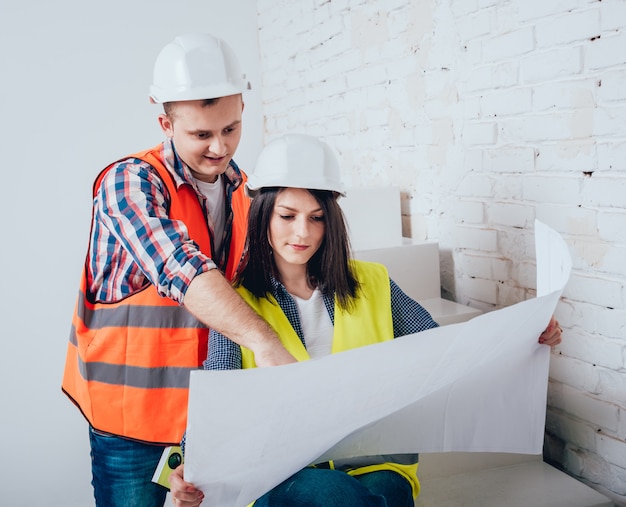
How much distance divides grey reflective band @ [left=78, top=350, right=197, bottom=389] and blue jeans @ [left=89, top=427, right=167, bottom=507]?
0.43 feet

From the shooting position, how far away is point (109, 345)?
150cm

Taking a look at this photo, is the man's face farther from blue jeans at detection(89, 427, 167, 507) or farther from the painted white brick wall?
the painted white brick wall

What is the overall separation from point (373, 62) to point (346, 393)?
6.27ft

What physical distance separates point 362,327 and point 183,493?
58 cm

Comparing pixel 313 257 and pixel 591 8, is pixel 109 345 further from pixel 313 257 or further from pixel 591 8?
pixel 591 8

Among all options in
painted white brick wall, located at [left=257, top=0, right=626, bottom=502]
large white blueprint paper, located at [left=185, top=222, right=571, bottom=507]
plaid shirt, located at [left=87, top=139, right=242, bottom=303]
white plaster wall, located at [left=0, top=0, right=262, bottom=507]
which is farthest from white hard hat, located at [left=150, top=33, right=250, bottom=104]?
white plaster wall, located at [left=0, top=0, right=262, bottom=507]

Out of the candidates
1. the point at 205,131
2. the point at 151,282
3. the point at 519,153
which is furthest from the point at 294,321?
the point at 519,153

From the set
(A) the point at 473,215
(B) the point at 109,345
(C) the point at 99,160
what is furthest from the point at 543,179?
(C) the point at 99,160

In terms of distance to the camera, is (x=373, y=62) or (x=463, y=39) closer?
(x=463, y=39)

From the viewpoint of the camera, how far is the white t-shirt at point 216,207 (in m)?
A: 1.58

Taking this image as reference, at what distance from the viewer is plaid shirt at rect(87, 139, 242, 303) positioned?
1.22 metres

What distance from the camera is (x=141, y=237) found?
50.4 inches

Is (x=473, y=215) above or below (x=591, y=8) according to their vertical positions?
below

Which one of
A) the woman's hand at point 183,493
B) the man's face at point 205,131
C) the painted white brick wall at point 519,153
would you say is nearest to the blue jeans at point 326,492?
the woman's hand at point 183,493
